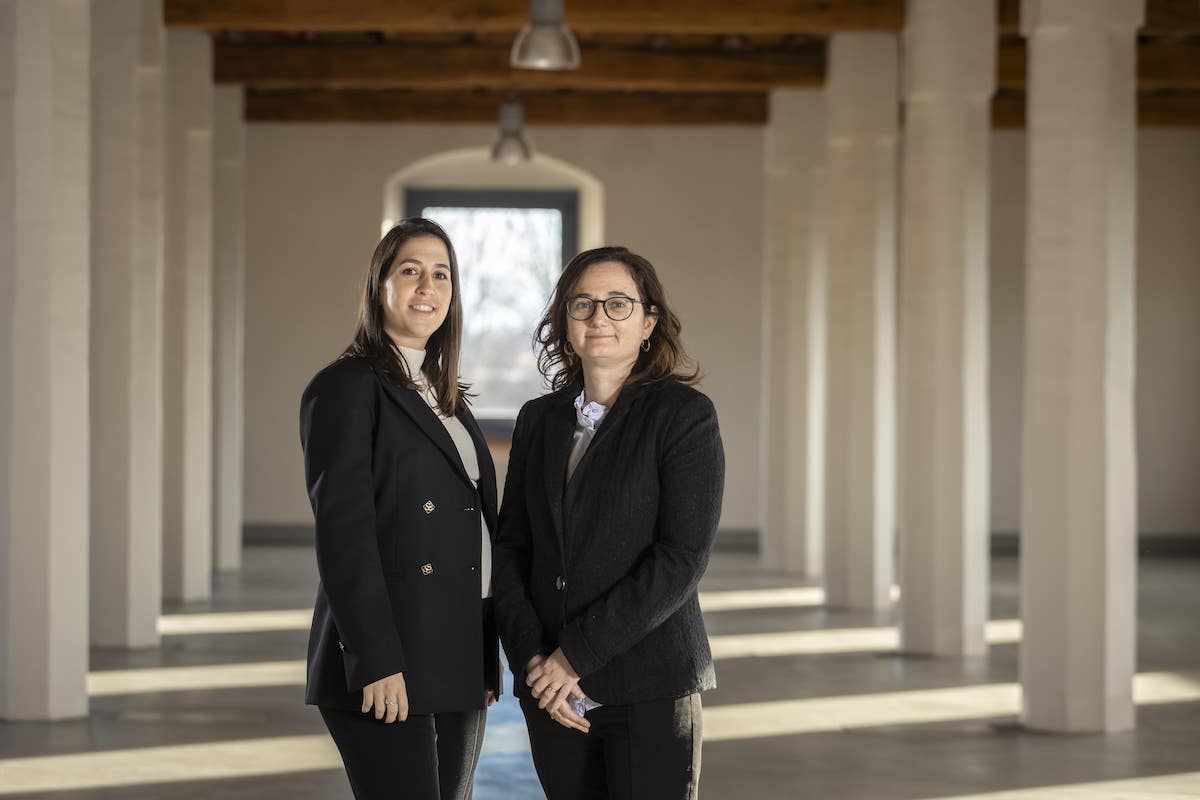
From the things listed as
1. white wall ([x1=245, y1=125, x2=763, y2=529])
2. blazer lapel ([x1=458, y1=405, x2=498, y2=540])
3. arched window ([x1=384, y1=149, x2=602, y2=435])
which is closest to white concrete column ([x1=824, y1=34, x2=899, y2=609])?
white wall ([x1=245, y1=125, x2=763, y2=529])

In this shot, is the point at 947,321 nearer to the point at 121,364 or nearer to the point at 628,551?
the point at 121,364

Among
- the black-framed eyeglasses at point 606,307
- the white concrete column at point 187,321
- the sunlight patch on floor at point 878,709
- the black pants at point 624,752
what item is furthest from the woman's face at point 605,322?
the white concrete column at point 187,321

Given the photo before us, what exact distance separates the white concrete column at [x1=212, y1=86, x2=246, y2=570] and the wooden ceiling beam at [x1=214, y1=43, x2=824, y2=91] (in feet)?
1.78

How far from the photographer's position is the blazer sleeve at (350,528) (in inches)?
119

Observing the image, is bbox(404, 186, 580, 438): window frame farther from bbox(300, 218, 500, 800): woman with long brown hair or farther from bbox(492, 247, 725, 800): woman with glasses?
bbox(492, 247, 725, 800): woman with glasses

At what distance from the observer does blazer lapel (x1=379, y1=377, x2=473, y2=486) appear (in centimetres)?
315

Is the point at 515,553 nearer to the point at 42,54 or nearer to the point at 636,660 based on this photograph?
the point at 636,660

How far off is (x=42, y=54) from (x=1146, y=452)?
1270 centimetres

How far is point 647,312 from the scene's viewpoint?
3.14 meters

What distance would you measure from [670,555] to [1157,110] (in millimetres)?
14289

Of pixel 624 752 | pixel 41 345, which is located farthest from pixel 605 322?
pixel 41 345

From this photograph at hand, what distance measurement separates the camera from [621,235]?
16.2m

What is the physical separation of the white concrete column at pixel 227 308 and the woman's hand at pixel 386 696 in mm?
11039

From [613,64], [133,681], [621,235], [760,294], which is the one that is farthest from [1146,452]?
[133,681]
